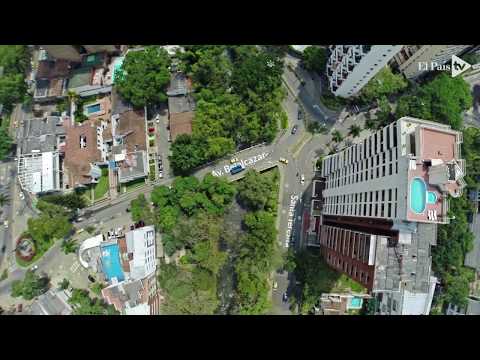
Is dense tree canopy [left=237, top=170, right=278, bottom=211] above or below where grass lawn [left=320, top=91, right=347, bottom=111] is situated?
below

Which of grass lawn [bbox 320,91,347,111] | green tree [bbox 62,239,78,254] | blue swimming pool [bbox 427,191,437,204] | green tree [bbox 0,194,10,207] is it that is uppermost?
grass lawn [bbox 320,91,347,111]

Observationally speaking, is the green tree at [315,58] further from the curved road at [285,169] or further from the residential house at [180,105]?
the residential house at [180,105]

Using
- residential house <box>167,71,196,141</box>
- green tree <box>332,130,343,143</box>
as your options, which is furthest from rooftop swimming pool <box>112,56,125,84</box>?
green tree <box>332,130,343,143</box>

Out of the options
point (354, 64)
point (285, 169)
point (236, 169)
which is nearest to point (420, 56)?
point (354, 64)

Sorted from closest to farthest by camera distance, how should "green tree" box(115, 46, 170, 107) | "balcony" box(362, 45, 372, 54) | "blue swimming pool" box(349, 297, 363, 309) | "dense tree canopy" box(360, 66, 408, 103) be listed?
Result: "balcony" box(362, 45, 372, 54), "blue swimming pool" box(349, 297, 363, 309), "green tree" box(115, 46, 170, 107), "dense tree canopy" box(360, 66, 408, 103)

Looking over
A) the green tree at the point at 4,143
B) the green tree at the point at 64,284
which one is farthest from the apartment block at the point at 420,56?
the green tree at the point at 4,143

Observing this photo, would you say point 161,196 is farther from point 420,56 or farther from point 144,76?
point 420,56

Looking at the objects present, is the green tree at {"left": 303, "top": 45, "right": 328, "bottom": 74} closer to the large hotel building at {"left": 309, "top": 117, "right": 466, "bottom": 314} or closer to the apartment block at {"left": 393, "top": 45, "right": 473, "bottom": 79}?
the apartment block at {"left": 393, "top": 45, "right": 473, "bottom": 79}
